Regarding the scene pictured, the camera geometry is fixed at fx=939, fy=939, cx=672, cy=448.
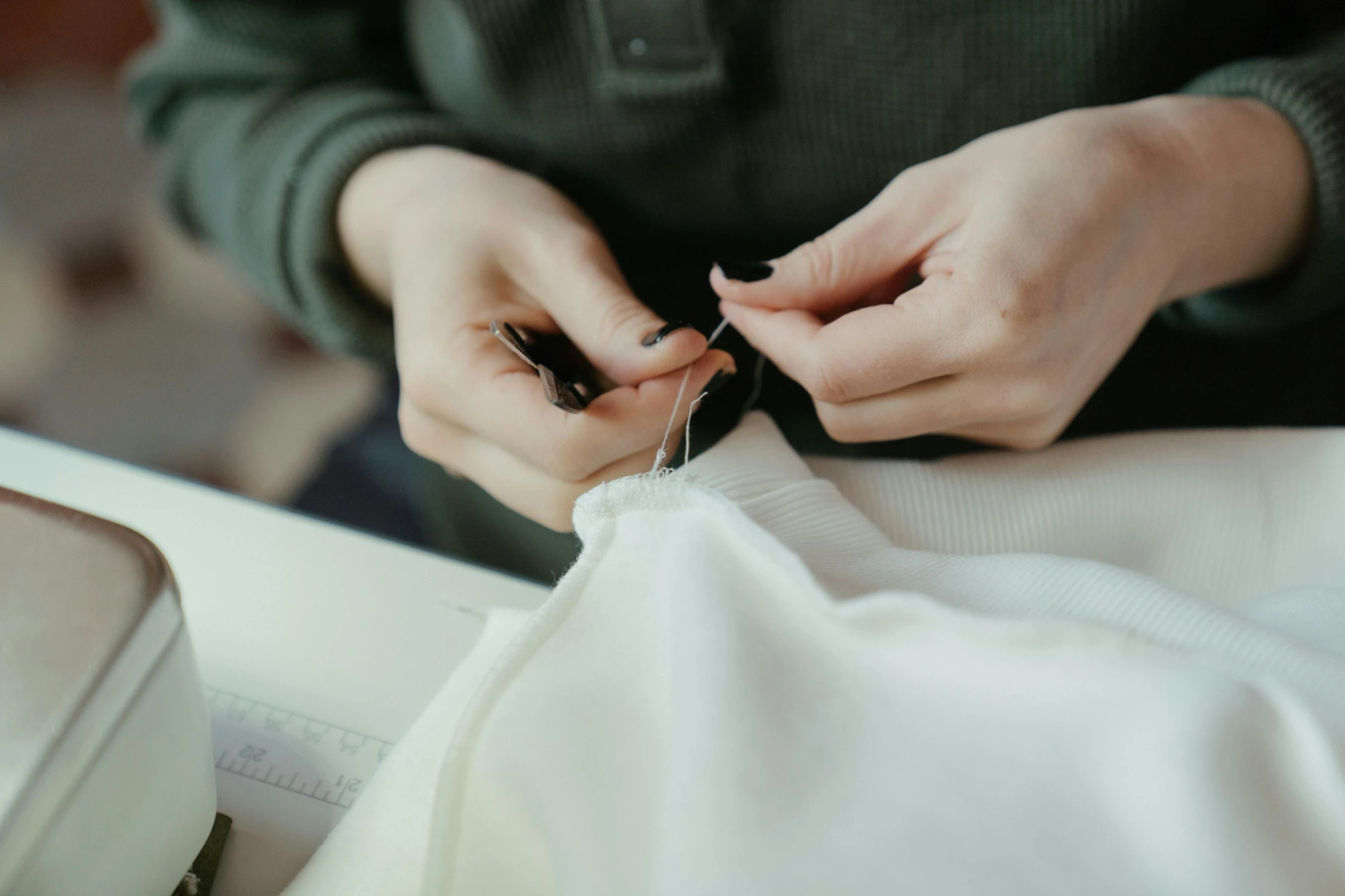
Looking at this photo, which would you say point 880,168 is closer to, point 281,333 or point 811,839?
point 811,839

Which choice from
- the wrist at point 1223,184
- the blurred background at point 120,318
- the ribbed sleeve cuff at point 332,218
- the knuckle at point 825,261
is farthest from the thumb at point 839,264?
the blurred background at point 120,318

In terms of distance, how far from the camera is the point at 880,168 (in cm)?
53

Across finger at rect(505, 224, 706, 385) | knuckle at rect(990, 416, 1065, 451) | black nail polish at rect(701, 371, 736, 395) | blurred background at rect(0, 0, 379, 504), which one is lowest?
blurred background at rect(0, 0, 379, 504)

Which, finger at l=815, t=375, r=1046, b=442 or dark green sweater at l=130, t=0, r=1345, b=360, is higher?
dark green sweater at l=130, t=0, r=1345, b=360

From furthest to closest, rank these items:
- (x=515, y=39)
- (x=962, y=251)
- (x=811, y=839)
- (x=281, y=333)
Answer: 1. (x=281, y=333)
2. (x=515, y=39)
3. (x=962, y=251)
4. (x=811, y=839)

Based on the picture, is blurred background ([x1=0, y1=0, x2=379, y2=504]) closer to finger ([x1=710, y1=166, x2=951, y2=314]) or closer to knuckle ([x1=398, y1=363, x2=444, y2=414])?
knuckle ([x1=398, y1=363, x2=444, y2=414])

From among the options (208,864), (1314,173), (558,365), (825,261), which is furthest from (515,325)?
(1314,173)

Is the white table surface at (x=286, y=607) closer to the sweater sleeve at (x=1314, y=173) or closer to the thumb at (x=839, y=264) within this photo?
the thumb at (x=839, y=264)

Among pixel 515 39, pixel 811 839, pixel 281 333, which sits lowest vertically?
pixel 281 333

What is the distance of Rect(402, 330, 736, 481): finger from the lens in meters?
→ 0.39

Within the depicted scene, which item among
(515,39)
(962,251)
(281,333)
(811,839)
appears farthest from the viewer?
(281,333)

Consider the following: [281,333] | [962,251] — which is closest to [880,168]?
[962,251]

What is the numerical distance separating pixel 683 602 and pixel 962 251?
0.62 ft

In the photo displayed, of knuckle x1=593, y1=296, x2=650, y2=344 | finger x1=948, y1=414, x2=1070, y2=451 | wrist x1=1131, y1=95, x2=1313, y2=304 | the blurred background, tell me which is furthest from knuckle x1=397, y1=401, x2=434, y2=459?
the blurred background
